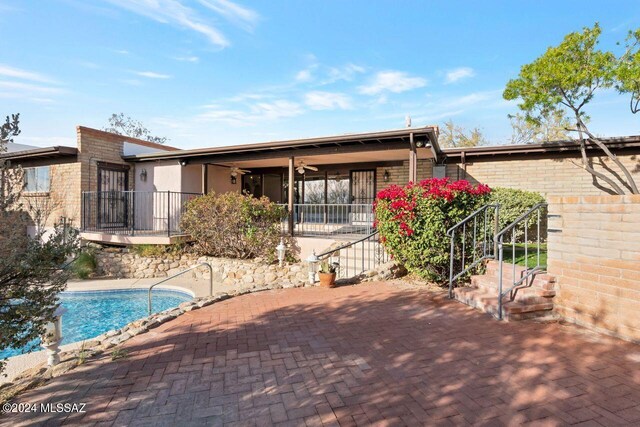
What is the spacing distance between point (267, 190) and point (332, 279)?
10150 millimetres

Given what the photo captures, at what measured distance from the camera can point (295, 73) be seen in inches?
492

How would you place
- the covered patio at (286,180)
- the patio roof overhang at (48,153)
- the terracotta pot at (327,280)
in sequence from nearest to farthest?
the terracotta pot at (327,280), the covered patio at (286,180), the patio roof overhang at (48,153)

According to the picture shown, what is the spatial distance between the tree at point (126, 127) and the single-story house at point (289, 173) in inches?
863

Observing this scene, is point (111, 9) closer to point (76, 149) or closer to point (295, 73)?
point (295, 73)

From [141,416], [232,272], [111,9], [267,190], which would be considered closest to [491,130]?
[267,190]

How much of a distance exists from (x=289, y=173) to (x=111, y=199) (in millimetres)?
7681

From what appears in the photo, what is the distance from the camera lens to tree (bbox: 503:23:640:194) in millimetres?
9680

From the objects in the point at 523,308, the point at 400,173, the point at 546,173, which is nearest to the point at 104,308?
the point at 523,308

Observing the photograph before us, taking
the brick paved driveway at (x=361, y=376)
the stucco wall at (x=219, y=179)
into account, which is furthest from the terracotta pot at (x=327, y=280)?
the stucco wall at (x=219, y=179)

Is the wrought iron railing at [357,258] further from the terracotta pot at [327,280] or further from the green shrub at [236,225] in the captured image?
the green shrub at [236,225]

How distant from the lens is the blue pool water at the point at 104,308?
7.18 metres

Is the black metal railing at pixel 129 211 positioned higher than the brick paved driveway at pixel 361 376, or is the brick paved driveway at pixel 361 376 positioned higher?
the black metal railing at pixel 129 211

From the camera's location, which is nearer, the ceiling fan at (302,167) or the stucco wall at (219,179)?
the ceiling fan at (302,167)

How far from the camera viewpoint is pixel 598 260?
3.95 m
